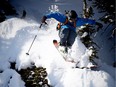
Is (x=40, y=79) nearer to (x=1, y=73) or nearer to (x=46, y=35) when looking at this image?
(x=1, y=73)

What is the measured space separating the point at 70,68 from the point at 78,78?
77 cm

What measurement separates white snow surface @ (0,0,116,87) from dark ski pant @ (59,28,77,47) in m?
0.29

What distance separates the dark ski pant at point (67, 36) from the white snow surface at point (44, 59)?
290 millimetres

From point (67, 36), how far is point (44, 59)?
146cm

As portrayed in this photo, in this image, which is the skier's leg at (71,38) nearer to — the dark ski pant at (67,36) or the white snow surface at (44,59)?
the dark ski pant at (67,36)

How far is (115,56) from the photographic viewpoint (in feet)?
44.3

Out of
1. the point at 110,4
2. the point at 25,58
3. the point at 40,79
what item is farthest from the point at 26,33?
the point at 110,4


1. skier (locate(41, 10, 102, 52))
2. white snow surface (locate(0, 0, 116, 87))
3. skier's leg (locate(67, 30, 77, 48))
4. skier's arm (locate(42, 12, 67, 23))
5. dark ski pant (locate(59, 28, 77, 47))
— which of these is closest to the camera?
white snow surface (locate(0, 0, 116, 87))

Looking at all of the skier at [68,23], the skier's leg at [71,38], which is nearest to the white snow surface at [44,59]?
the skier's leg at [71,38]

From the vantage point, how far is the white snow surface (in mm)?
7310

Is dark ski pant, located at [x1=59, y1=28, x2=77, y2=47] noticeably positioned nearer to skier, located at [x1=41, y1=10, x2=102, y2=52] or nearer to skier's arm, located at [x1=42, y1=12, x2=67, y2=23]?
skier, located at [x1=41, y1=10, x2=102, y2=52]

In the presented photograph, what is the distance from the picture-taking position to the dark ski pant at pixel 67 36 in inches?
355

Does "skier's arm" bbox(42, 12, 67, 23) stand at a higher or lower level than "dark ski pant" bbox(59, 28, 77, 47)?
higher

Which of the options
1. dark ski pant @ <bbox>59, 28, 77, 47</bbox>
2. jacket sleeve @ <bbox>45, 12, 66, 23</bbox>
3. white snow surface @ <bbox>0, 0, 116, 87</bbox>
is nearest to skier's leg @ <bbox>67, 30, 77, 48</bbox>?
dark ski pant @ <bbox>59, 28, 77, 47</bbox>
